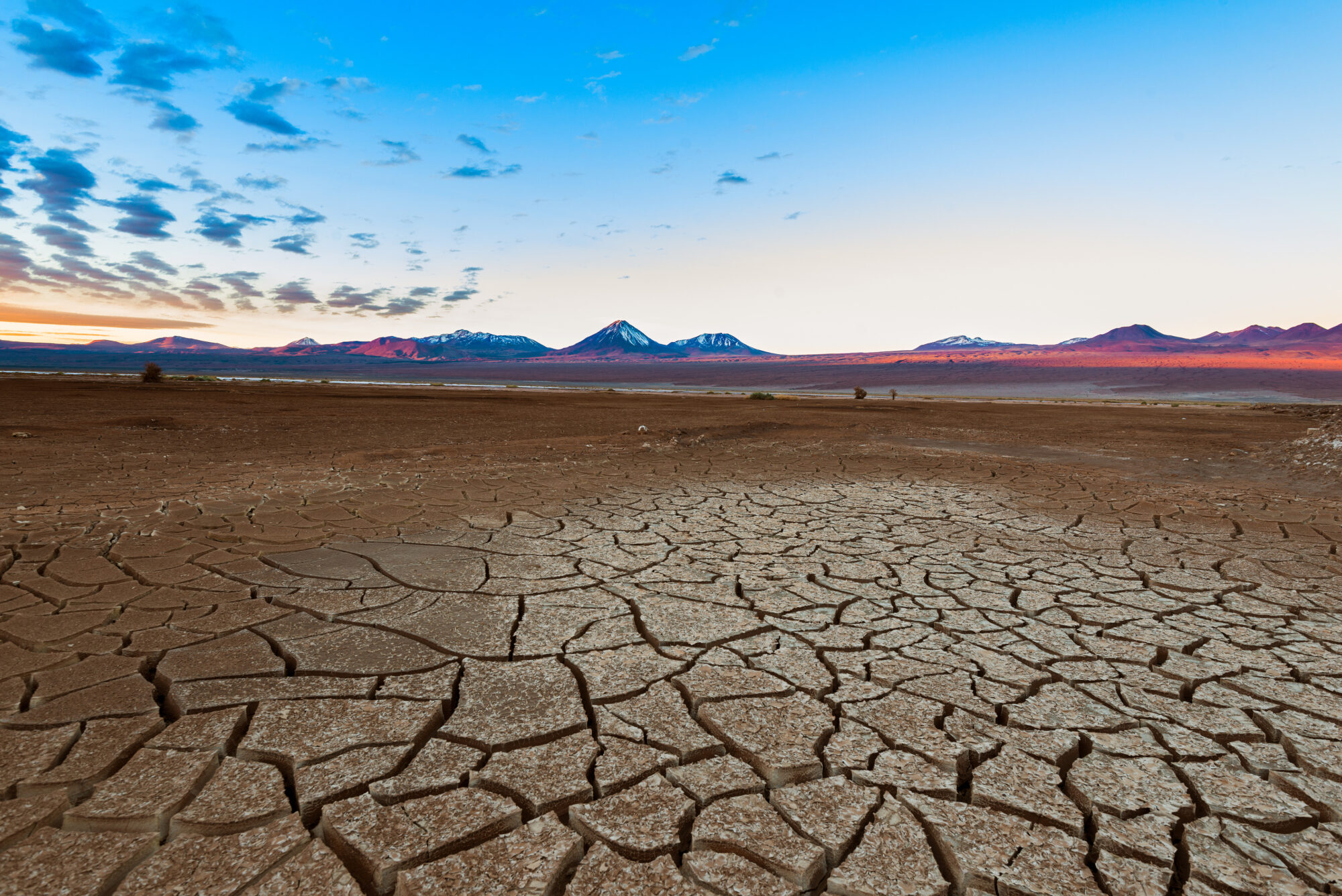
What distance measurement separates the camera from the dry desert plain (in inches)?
63.1

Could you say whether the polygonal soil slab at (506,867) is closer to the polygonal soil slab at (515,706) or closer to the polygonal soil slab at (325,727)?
the polygonal soil slab at (515,706)

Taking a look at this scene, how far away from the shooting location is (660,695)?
2395 mm

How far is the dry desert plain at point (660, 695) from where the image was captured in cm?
160

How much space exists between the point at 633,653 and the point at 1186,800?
1.92 meters

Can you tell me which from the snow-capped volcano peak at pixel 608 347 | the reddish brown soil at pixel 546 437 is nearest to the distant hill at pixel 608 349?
the snow-capped volcano peak at pixel 608 347

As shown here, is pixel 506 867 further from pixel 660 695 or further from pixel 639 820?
pixel 660 695

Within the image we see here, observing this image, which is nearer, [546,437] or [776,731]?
[776,731]

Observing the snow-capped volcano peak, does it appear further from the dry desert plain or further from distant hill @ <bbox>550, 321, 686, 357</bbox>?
the dry desert plain

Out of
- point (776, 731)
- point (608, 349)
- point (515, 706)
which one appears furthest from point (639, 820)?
point (608, 349)

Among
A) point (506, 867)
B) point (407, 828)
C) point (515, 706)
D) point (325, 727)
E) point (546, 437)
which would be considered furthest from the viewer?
point (546, 437)

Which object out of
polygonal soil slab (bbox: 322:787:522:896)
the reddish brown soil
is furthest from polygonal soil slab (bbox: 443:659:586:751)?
the reddish brown soil

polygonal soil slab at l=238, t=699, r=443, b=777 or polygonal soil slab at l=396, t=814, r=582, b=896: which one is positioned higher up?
polygonal soil slab at l=238, t=699, r=443, b=777

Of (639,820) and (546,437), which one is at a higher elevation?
(546,437)

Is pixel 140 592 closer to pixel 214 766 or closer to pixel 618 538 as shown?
pixel 214 766
